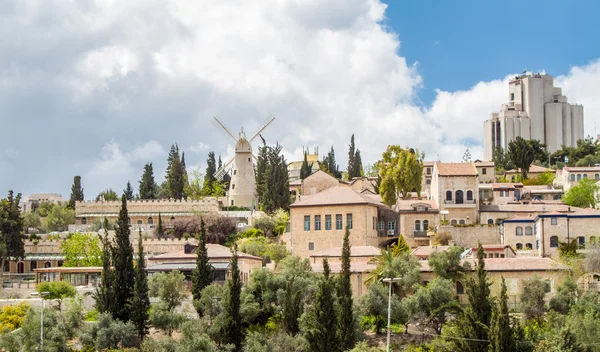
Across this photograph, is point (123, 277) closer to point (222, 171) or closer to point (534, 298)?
point (534, 298)

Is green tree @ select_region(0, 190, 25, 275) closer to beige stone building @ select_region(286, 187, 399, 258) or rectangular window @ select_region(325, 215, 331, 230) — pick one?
beige stone building @ select_region(286, 187, 399, 258)

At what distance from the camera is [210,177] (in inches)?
4892

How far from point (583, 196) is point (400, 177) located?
17126 millimetres

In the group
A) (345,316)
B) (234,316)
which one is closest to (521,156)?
(234,316)

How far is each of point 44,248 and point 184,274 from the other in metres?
28.3

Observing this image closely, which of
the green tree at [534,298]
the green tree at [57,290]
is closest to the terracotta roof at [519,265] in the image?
the green tree at [534,298]

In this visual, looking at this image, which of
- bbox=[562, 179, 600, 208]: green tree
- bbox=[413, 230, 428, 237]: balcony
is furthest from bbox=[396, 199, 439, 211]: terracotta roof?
bbox=[562, 179, 600, 208]: green tree

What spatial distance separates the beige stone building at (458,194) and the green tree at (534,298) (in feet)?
63.1

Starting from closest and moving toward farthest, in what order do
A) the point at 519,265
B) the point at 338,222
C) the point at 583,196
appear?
the point at 519,265 < the point at 338,222 < the point at 583,196

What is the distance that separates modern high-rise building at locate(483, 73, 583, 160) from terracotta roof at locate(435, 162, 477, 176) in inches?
3515

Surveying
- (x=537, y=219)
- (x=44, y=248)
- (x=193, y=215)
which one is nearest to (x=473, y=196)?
(x=537, y=219)

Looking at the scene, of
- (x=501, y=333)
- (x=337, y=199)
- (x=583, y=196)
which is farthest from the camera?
(x=583, y=196)

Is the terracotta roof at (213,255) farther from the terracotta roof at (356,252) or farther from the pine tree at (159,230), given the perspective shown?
the pine tree at (159,230)

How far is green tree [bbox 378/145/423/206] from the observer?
259 feet
